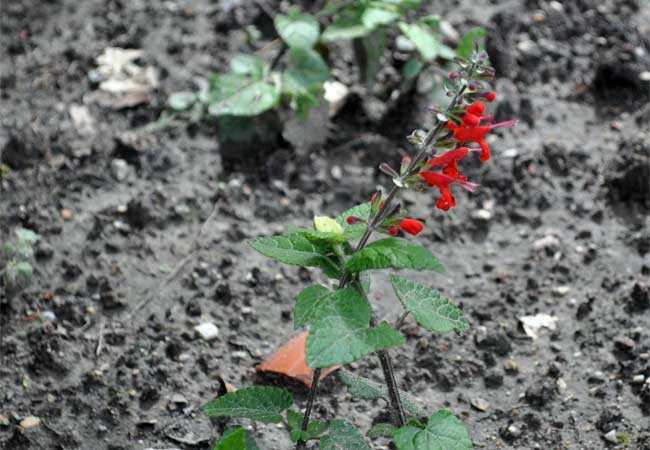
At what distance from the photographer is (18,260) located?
3.06 metres

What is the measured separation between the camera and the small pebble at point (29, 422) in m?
2.56

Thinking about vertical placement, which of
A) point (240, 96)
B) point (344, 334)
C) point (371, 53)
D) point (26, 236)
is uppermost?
point (344, 334)

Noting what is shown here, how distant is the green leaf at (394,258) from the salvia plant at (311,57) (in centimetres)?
163

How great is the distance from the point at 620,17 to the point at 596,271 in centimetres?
175

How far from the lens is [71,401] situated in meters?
2.64

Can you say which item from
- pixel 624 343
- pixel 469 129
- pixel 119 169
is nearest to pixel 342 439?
pixel 469 129

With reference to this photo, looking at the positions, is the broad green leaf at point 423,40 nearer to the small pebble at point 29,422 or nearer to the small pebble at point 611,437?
the small pebble at point 611,437

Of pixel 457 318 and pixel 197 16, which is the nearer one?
pixel 457 318

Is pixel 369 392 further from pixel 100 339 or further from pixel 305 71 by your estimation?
pixel 305 71

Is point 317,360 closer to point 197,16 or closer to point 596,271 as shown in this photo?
point 596,271

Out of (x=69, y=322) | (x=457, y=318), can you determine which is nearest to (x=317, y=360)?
(x=457, y=318)

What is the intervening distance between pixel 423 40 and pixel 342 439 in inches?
73.0

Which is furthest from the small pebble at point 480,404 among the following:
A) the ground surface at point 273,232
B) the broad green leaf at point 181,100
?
the broad green leaf at point 181,100

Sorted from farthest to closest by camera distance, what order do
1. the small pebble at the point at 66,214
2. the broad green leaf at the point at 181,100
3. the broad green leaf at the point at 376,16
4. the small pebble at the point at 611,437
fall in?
the broad green leaf at the point at 181,100
the broad green leaf at the point at 376,16
the small pebble at the point at 66,214
the small pebble at the point at 611,437
